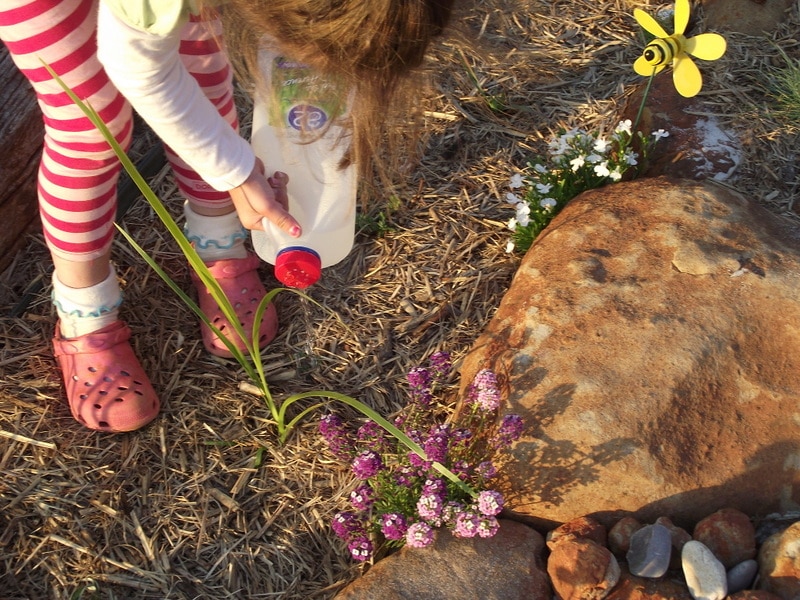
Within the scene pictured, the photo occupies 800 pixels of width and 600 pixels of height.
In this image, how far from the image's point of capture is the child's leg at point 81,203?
1.82m

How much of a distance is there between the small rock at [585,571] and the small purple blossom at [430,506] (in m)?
0.29

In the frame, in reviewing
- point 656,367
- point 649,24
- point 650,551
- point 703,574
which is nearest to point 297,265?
point 656,367

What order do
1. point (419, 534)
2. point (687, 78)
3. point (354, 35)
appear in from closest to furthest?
point (354, 35) → point (419, 534) → point (687, 78)

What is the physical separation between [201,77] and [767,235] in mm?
1599

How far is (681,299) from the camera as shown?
2.10 metres

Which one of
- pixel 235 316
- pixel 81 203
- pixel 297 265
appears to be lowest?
pixel 235 316

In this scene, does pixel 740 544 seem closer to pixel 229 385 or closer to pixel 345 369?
pixel 345 369

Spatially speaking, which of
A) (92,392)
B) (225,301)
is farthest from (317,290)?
(92,392)

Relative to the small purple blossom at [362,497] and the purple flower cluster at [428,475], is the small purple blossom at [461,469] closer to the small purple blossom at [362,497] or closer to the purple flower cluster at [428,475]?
the purple flower cluster at [428,475]

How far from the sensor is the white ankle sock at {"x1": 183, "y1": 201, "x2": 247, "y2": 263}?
2412mm

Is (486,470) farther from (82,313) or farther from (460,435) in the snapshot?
(82,313)

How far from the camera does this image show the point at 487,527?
1794 millimetres

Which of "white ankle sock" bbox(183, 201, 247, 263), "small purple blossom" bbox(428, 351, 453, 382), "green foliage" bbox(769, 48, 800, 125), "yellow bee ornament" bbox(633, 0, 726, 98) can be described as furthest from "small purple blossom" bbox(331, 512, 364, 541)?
"green foliage" bbox(769, 48, 800, 125)

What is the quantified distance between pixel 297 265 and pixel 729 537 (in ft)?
3.91
